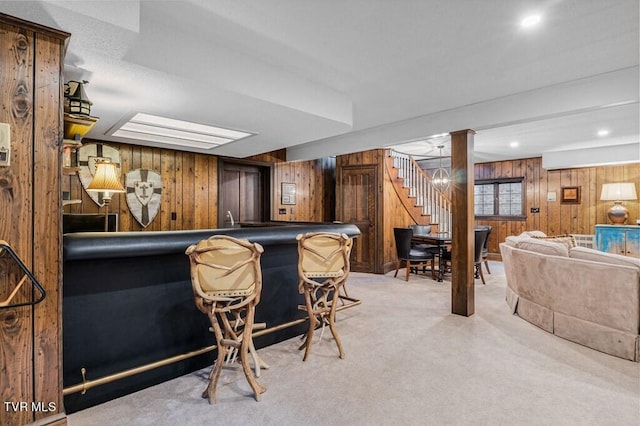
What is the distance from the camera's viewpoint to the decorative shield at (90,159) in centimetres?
408

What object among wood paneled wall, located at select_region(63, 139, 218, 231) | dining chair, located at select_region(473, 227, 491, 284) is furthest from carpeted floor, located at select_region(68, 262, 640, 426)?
wood paneled wall, located at select_region(63, 139, 218, 231)

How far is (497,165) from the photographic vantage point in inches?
299

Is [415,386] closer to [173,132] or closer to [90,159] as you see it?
[173,132]

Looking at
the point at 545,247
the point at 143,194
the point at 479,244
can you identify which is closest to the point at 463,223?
the point at 545,247

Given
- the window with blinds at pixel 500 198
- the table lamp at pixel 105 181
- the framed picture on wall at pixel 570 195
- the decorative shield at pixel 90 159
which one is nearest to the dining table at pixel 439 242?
the window with blinds at pixel 500 198

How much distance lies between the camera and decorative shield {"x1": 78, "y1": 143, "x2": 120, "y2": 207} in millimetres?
4082

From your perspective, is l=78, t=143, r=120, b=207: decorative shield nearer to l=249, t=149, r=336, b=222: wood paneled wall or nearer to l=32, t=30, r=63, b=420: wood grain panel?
l=249, t=149, r=336, b=222: wood paneled wall

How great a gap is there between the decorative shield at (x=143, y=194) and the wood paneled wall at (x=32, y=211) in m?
3.07

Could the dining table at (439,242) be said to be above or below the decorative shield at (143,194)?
below

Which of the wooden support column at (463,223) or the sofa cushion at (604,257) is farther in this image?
the wooden support column at (463,223)

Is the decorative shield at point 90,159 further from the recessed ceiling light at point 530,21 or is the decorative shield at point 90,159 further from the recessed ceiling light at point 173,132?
the recessed ceiling light at point 530,21

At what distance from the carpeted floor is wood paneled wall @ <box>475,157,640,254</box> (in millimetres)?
4667

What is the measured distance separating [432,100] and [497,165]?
513 cm

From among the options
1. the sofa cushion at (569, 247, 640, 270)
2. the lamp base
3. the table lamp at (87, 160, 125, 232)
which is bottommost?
the sofa cushion at (569, 247, 640, 270)
